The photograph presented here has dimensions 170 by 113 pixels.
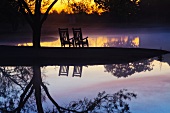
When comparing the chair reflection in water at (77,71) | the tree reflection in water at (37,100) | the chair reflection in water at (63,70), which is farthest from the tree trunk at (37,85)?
the chair reflection in water at (77,71)

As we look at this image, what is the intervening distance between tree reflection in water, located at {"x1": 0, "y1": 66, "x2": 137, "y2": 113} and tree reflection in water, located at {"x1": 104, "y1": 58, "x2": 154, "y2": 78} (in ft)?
8.76

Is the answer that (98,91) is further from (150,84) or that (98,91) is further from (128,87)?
(150,84)

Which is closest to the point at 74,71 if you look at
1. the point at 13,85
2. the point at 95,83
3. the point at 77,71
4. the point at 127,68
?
the point at 77,71

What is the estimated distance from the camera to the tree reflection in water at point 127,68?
11.3 metres

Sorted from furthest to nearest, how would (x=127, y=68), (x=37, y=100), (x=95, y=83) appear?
(x=127, y=68) < (x=95, y=83) < (x=37, y=100)

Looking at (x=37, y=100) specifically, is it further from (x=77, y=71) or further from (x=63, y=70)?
(x=63, y=70)

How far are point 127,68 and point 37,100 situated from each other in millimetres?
5124

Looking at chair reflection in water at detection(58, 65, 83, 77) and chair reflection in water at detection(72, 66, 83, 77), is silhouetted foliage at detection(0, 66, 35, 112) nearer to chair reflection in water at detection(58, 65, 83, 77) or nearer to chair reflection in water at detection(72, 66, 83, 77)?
chair reflection in water at detection(58, 65, 83, 77)

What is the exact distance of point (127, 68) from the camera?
470 inches

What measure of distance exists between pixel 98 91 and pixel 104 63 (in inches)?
178

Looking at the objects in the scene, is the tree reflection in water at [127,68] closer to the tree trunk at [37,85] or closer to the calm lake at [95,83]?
the calm lake at [95,83]

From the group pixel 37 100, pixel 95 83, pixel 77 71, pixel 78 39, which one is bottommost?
pixel 37 100

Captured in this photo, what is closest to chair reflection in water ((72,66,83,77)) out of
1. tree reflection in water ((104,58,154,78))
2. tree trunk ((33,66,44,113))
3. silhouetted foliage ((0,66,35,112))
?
tree reflection in water ((104,58,154,78))

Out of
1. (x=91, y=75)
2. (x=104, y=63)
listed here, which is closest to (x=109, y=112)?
(x=91, y=75)
